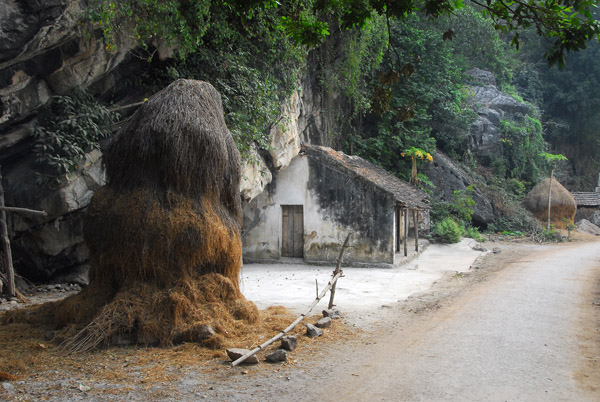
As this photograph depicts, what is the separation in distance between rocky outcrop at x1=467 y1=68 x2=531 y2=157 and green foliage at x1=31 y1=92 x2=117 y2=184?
80.2 ft

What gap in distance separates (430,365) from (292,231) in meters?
10.6

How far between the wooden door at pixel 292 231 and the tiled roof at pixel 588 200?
24909 millimetres

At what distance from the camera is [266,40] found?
1300cm

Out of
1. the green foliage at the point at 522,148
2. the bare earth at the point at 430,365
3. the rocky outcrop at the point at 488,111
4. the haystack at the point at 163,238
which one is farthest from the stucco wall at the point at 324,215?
the green foliage at the point at 522,148

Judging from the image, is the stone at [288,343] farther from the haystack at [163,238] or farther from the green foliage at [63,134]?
the green foliage at [63,134]

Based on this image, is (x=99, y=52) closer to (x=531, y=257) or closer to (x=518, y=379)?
(x=518, y=379)

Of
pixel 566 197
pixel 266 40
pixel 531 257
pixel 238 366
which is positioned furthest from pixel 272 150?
pixel 566 197

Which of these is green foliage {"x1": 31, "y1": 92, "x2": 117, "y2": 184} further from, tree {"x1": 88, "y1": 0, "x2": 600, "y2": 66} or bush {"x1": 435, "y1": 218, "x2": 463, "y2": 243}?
bush {"x1": 435, "y1": 218, "x2": 463, "y2": 243}

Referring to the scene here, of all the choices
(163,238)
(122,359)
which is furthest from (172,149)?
(122,359)

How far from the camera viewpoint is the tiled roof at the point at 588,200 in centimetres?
3225

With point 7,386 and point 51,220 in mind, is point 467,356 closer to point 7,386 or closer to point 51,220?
point 7,386

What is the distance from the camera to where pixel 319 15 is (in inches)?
307

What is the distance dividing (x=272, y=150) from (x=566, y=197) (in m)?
21.2

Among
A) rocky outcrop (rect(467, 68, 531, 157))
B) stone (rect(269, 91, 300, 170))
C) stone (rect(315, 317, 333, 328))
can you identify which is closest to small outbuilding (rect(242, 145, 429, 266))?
stone (rect(269, 91, 300, 170))
